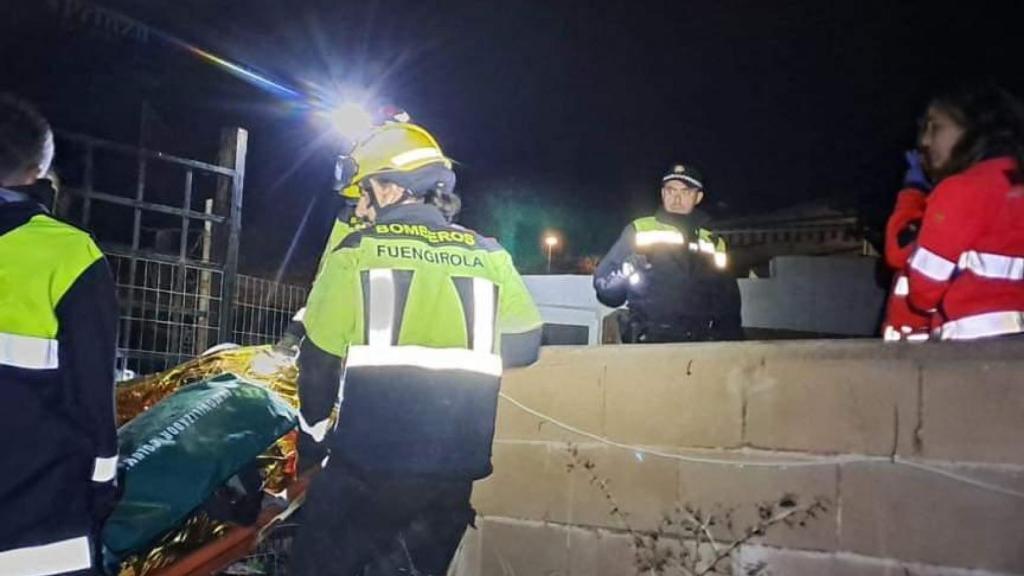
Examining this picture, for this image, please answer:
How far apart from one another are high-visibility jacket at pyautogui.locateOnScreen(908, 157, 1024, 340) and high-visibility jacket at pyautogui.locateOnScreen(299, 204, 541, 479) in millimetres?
1466

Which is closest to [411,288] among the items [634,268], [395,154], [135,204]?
[395,154]

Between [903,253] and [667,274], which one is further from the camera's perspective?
[667,274]

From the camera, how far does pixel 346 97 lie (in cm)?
1145

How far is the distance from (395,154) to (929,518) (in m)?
2.07

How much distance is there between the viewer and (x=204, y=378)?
170 inches

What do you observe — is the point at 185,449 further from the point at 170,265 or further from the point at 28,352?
the point at 170,265

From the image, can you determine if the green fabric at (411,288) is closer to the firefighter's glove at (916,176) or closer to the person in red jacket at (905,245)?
the person in red jacket at (905,245)

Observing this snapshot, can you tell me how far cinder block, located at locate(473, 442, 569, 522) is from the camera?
4113mm

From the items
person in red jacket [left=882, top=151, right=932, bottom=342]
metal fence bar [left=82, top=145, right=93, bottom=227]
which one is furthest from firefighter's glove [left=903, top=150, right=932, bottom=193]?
metal fence bar [left=82, top=145, right=93, bottom=227]

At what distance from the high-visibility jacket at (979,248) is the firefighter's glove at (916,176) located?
543 millimetres

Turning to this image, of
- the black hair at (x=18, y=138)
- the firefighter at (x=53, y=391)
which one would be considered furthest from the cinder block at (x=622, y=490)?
the black hair at (x=18, y=138)

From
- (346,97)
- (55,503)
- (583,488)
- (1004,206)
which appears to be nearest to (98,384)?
(55,503)

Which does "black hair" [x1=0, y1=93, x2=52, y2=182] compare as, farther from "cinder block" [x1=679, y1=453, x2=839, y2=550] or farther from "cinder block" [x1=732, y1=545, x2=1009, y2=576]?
"cinder block" [x1=732, y1=545, x2=1009, y2=576]

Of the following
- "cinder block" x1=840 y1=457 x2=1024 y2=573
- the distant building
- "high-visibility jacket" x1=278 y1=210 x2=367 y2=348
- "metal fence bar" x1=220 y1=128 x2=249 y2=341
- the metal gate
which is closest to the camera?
"cinder block" x1=840 y1=457 x2=1024 y2=573
